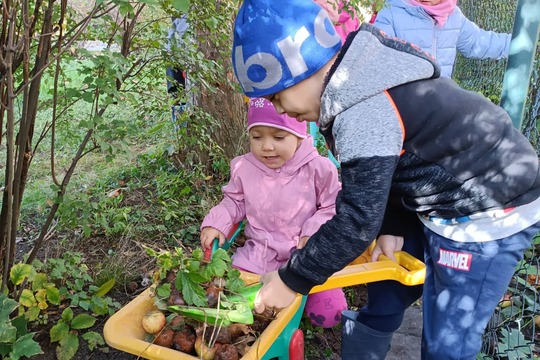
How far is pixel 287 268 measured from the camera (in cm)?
161

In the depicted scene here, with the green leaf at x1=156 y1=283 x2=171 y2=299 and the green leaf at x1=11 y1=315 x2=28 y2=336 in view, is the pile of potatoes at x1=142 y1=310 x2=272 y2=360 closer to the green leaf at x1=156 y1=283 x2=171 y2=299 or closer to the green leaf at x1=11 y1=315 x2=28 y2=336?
the green leaf at x1=156 y1=283 x2=171 y2=299

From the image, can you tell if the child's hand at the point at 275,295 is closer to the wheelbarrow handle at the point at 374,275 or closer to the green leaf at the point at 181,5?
the wheelbarrow handle at the point at 374,275

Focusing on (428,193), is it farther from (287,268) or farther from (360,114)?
(287,268)

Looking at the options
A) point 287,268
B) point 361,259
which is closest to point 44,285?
point 287,268

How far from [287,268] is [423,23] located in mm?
2476

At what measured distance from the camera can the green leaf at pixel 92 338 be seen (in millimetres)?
2256

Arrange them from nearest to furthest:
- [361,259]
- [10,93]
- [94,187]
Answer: [10,93] → [361,259] → [94,187]

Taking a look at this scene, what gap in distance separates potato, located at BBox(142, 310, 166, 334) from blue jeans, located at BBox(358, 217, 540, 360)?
0.92 metres

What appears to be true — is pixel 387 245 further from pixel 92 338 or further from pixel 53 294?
pixel 53 294

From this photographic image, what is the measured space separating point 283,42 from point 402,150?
0.48 m

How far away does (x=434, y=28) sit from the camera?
11.5 feet

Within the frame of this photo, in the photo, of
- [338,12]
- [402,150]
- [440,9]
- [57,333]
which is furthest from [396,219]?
[440,9]

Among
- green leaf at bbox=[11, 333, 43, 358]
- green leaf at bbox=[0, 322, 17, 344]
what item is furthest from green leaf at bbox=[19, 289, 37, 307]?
green leaf at bbox=[11, 333, 43, 358]

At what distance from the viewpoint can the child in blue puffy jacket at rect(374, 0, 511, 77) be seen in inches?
136
